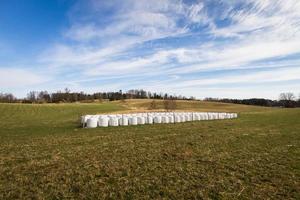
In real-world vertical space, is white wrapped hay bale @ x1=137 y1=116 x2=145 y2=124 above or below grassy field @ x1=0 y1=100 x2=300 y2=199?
above

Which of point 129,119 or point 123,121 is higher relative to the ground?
point 129,119

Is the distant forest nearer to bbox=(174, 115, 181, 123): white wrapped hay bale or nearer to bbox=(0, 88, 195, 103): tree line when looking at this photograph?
bbox=(0, 88, 195, 103): tree line

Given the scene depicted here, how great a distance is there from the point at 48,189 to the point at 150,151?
5120 mm

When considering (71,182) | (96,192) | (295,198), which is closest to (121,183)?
(96,192)

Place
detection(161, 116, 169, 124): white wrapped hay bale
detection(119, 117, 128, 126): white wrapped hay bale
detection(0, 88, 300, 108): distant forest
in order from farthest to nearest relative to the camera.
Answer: detection(0, 88, 300, 108): distant forest < detection(161, 116, 169, 124): white wrapped hay bale < detection(119, 117, 128, 126): white wrapped hay bale

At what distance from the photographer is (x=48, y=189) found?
6.14 meters

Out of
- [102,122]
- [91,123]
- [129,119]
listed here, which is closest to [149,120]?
[129,119]

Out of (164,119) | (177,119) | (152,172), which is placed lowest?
(152,172)

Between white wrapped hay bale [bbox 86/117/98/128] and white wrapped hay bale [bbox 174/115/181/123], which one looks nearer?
white wrapped hay bale [bbox 86/117/98/128]

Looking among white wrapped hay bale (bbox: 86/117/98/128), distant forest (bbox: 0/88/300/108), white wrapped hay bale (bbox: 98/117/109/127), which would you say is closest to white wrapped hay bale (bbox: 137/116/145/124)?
white wrapped hay bale (bbox: 98/117/109/127)

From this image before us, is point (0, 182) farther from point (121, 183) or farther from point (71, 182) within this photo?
point (121, 183)

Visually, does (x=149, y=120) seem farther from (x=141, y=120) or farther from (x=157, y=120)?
(x=141, y=120)

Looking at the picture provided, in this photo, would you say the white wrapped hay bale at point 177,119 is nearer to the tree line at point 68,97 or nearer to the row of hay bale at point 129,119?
the row of hay bale at point 129,119

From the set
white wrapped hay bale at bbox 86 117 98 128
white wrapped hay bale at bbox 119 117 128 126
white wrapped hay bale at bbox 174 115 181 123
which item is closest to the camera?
white wrapped hay bale at bbox 86 117 98 128
